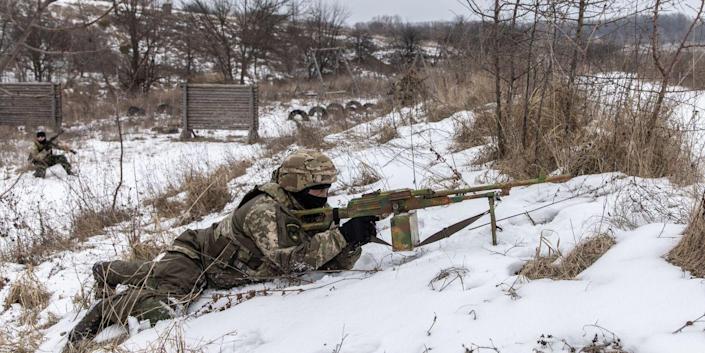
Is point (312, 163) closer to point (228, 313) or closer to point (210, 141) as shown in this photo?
point (228, 313)

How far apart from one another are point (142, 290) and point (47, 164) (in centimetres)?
720

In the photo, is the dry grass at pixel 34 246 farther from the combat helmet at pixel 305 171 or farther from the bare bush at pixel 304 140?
the bare bush at pixel 304 140

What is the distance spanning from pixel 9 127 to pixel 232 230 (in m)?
15.4

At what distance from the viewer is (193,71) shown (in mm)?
25875

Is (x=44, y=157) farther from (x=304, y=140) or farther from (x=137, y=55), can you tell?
(x=137, y=55)

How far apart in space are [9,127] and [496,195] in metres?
16.5

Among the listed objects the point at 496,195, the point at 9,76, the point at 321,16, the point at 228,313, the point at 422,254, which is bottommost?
the point at 228,313

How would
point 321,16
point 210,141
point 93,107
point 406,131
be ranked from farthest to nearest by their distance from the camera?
point 321,16, point 93,107, point 210,141, point 406,131

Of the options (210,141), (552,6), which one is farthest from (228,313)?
(210,141)

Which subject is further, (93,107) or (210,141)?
(93,107)

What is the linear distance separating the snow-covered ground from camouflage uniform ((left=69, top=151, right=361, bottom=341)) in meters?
0.10

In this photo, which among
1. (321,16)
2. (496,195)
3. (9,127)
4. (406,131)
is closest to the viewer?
(496,195)

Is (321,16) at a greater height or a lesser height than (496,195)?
greater

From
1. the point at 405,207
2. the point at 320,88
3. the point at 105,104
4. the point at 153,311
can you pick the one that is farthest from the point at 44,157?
the point at 105,104
